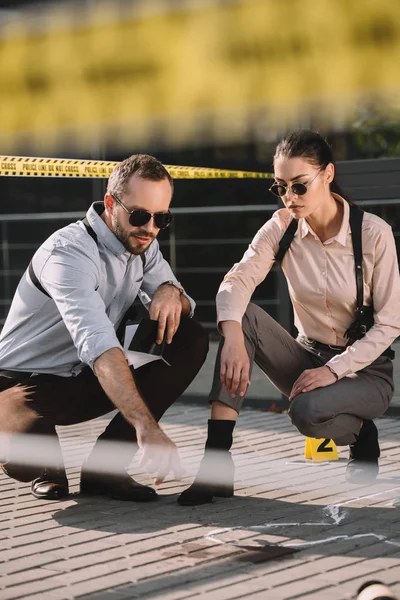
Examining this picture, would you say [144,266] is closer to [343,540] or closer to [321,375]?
[321,375]

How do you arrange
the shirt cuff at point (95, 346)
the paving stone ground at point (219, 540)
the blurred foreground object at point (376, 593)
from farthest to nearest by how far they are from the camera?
1. the shirt cuff at point (95, 346)
2. the paving stone ground at point (219, 540)
3. the blurred foreground object at point (376, 593)

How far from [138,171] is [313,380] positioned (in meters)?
0.98

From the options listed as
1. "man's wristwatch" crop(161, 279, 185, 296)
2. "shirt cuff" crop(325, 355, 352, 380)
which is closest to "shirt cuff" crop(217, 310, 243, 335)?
"man's wristwatch" crop(161, 279, 185, 296)

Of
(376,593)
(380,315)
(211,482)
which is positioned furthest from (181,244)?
(376,593)

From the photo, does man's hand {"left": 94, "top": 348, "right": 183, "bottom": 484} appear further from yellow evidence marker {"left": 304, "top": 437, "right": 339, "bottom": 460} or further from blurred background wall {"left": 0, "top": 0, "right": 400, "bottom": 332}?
yellow evidence marker {"left": 304, "top": 437, "right": 339, "bottom": 460}

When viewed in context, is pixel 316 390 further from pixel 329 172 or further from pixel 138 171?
pixel 138 171

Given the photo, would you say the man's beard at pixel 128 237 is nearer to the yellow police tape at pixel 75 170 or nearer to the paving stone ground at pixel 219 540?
the paving stone ground at pixel 219 540

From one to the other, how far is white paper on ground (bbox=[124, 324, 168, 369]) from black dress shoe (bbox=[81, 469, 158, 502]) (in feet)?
1.36

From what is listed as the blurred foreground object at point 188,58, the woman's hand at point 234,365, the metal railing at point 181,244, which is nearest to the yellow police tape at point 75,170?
the metal railing at point 181,244

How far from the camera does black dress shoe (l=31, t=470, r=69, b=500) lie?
12.7ft

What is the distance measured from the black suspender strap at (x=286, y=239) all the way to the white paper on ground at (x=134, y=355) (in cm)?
62

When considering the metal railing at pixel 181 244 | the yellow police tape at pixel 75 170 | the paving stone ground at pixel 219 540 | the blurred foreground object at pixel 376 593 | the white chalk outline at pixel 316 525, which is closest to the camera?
the blurred foreground object at pixel 376 593

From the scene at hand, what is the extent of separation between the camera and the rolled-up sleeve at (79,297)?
3.32 metres

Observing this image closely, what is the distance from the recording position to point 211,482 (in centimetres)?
376
